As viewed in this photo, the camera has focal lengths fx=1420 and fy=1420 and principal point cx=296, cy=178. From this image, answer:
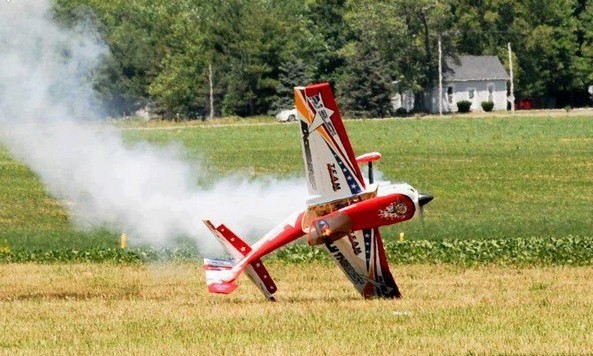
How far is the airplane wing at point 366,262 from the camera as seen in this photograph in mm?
24922

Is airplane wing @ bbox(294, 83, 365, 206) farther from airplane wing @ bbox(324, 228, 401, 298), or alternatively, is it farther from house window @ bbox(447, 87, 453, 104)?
house window @ bbox(447, 87, 453, 104)

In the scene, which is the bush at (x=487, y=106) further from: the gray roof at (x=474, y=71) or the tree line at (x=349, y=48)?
the gray roof at (x=474, y=71)

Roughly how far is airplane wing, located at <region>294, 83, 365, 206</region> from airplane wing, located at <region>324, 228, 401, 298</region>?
1.19 meters

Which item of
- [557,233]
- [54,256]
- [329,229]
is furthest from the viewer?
[557,233]

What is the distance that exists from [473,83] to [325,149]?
123 m

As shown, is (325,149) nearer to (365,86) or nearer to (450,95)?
(365,86)

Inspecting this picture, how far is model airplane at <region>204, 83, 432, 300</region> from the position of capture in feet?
77.7

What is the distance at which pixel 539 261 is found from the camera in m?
31.4

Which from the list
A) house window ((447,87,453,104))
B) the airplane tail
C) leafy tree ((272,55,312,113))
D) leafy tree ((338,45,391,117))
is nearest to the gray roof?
house window ((447,87,453,104))

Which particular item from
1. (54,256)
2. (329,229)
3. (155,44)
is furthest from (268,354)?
(155,44)

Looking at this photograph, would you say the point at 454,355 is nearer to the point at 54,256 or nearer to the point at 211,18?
the point at 54,256

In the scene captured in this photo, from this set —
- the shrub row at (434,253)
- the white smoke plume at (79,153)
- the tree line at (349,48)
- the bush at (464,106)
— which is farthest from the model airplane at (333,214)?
the bush at (464,106)

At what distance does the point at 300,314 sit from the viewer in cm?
2241

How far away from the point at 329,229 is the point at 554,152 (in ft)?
159
